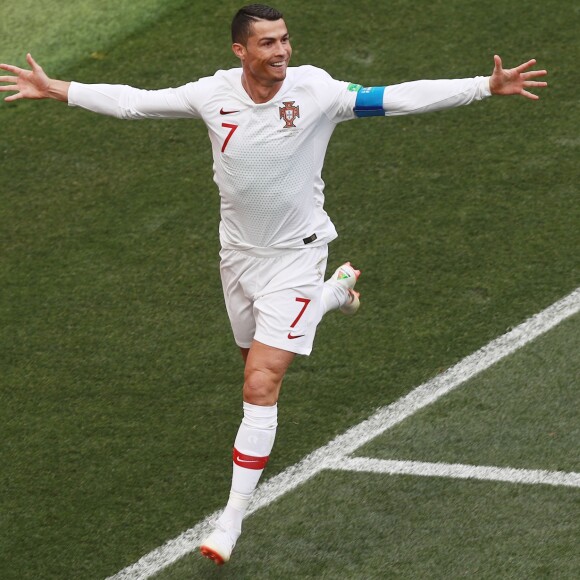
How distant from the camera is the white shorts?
6.49 m

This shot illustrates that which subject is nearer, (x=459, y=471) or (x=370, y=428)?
(x=459, y=471)

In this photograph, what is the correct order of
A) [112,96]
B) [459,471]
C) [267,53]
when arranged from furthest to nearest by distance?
[459,471] → [112,96] → [267,53]

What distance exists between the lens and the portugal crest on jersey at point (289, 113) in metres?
6.41

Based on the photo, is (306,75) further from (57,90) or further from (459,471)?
(459,471)

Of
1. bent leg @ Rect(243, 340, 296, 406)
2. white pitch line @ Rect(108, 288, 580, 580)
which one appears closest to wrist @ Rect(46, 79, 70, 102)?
bent leg @ Rect(243, 340, 296, 406)

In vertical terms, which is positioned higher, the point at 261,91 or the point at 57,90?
the point at 261,91

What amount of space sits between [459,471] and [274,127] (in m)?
2.00

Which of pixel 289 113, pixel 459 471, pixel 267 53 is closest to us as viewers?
pixel 267 53

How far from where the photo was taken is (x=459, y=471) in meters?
6.96

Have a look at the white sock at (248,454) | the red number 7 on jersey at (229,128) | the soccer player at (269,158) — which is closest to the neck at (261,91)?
the soccer player at (269,158)

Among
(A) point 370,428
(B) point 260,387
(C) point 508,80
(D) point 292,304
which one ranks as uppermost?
(C) point 508,80

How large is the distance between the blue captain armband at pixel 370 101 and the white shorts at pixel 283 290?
27.9 inches

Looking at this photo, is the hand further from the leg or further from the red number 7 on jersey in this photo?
the leg

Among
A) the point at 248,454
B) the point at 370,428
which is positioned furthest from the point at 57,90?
the point at 370,428
